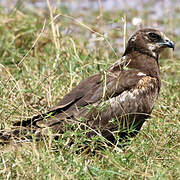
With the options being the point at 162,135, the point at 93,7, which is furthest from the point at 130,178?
the point at 93,7

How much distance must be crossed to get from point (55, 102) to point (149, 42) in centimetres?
118

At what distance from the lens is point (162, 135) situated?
5.07 metres

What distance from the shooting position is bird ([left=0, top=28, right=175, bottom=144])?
4.92 metres

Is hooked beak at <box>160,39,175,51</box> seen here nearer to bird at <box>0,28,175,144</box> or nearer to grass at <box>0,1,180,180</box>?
bird at <box>0,28,175,144</box>

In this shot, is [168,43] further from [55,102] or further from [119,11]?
[119,11]

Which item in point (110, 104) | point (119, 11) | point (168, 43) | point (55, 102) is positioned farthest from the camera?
point (119, 11)

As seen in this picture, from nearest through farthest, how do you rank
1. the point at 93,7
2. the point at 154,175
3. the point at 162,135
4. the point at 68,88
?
1. the point at 154,175
2. the point at 162,135
3. the point at 68,88
4. the point at 93,7

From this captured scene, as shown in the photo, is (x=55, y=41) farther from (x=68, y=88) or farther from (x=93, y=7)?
(x=93, y=7)

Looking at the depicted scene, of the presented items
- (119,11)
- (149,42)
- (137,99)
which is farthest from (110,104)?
(119,11)

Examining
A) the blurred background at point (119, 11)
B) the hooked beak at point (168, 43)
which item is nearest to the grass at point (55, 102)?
the hooked beak at point (168, 43)

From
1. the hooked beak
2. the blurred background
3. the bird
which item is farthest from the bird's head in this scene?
the blurred background

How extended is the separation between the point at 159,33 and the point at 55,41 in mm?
1425

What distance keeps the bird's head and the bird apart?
20cm

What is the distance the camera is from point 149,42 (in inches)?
225
